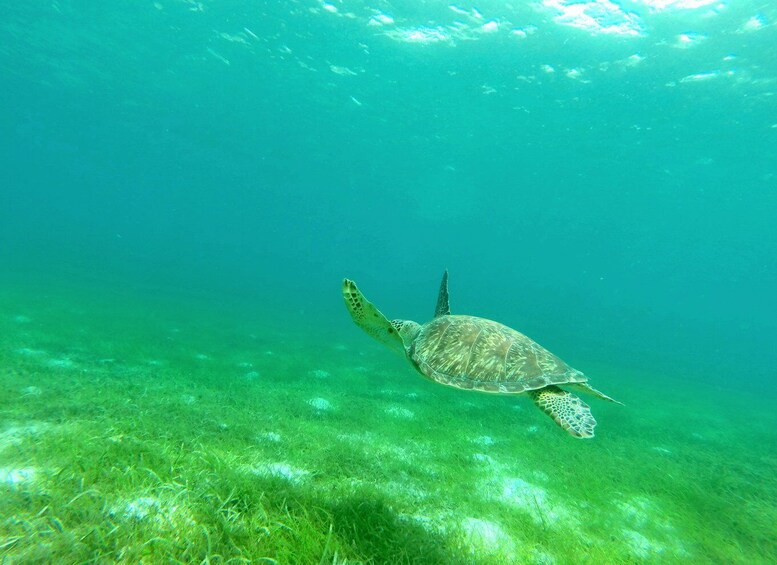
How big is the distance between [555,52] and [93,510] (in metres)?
27.3

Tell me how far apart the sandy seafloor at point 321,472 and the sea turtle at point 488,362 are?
1.30 meters

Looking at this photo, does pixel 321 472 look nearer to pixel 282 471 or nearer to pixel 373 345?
pixel 282 471

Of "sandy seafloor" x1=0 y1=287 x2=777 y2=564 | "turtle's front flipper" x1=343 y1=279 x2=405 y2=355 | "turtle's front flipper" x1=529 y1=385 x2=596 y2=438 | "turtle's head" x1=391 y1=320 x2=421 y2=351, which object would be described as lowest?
"sandy seafloor" x1=0 y1=287 x2=777 y2=564

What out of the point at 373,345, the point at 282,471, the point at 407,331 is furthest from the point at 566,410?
the point at 373,345

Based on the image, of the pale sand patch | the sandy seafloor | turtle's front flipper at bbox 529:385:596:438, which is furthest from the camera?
the pale sand patch

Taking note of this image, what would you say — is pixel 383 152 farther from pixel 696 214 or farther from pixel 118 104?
pixel 696 214

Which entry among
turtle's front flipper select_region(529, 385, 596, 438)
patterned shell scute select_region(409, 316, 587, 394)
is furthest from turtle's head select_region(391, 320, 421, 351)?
turtle's front flipper select_region(529, 385, 596, 438)

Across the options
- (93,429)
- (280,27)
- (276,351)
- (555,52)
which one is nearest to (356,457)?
(93,429)

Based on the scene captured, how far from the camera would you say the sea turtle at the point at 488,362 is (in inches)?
176

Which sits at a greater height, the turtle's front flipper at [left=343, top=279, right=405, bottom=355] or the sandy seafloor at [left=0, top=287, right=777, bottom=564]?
the turtle's front flipper at [left=343, top=279, right=405, bottom=355]

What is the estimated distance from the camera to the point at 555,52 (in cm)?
2159

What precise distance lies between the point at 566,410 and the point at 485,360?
1100 millimetres

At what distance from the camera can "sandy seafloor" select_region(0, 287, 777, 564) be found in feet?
9.52

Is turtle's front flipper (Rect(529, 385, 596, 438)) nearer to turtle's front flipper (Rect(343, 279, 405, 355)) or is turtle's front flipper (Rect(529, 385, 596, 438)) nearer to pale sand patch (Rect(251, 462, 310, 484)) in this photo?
turtle's front flipper (Rect(343, 279, 405, 355))
